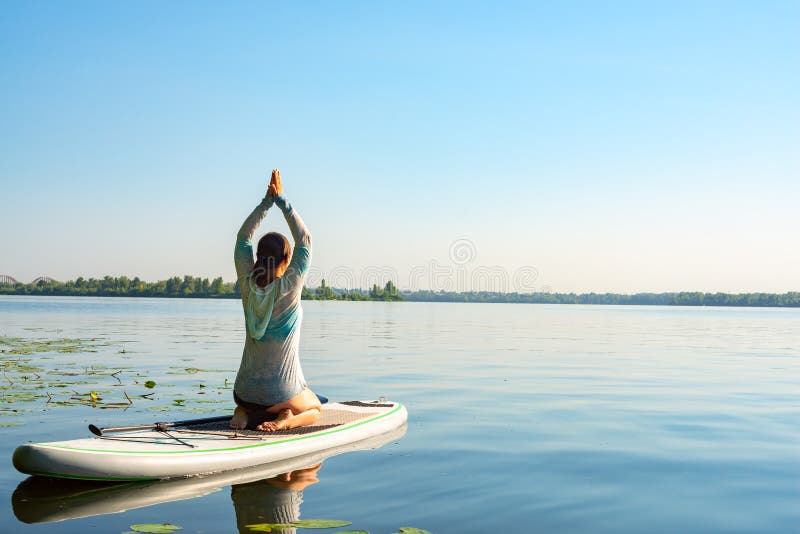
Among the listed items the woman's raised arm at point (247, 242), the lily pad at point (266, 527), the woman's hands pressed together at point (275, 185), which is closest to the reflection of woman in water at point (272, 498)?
the lily pad at point (266, 527)

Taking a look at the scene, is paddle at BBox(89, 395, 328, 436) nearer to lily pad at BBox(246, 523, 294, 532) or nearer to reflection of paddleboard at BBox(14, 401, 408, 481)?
reflection of paddleboard at BBox(14, 401, 408, 481)

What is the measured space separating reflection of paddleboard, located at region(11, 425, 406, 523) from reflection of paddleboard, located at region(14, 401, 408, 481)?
10 centimetres

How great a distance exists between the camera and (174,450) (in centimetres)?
739

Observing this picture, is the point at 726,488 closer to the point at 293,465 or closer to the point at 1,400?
the point at 293,465

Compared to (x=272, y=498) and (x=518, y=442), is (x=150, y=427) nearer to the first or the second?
(x=272, y=498)

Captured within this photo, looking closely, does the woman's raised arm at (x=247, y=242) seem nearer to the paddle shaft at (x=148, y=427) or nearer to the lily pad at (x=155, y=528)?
the paddle shaft at (x=148, y=427)

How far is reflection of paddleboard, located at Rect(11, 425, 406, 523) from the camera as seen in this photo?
20.9 ft

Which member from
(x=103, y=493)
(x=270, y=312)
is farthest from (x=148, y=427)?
(x=270, y=312)

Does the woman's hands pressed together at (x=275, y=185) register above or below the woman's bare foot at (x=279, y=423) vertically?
above

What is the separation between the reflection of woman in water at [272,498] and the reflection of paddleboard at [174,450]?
42 cm

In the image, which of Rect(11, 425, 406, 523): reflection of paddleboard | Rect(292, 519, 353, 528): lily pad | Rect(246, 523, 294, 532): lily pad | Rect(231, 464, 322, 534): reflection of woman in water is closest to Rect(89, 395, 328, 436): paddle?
Rect(11, 425, 406, 523): reflection of paddleboard

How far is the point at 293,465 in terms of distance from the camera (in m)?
8.06

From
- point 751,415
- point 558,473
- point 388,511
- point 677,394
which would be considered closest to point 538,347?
point 677,394

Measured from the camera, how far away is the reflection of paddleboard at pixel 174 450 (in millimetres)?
6848
